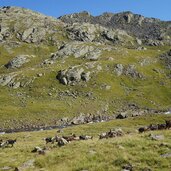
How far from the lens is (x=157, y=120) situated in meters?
90.2

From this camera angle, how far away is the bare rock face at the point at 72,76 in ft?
500

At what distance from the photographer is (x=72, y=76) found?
154000 mm

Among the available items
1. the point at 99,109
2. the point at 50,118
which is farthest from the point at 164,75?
the point at 50,118

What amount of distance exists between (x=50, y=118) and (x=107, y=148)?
92249 mm

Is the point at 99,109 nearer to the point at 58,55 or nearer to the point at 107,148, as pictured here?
the point at 58,55

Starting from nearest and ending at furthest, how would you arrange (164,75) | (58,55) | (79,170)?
(79,170) → (164,75) → (58,55)

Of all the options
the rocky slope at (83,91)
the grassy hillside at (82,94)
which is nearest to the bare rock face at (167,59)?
the rocky slope at (83,91)

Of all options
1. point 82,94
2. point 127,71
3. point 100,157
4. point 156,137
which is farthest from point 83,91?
point 100,157

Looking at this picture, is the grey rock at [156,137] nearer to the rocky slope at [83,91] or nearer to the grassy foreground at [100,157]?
the grassy foreground at [100,157]

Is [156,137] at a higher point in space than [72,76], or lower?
lower

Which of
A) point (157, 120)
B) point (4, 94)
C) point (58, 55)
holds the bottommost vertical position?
point (157, 120)

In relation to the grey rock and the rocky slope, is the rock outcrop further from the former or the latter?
the grey rock

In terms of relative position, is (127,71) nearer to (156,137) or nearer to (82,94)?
(82,94)

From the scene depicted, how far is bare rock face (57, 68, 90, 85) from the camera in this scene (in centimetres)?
15246
